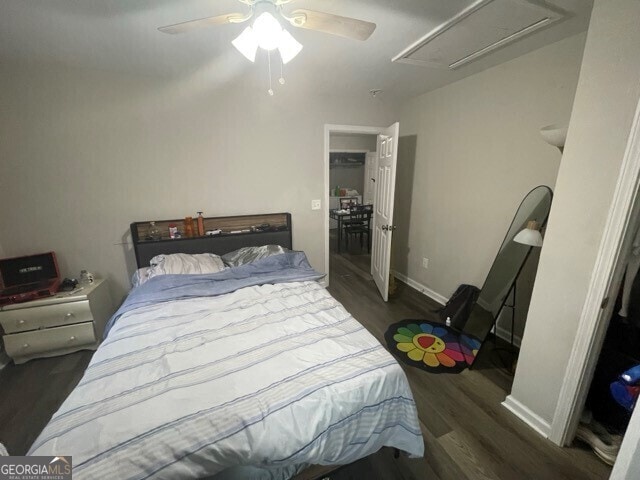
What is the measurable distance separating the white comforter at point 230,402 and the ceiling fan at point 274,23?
152 centimetres

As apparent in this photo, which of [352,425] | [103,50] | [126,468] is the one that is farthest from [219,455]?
[103,50]

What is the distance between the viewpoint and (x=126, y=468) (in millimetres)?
799

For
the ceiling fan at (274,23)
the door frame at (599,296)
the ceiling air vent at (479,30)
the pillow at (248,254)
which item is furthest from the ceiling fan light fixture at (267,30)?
the pillow at (248,254)

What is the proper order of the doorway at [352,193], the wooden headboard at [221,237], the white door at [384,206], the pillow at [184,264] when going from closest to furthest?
the pillow at [184,264], the wooden headboard at [221,237], the white door at [384,206], the doorway at [352,193]

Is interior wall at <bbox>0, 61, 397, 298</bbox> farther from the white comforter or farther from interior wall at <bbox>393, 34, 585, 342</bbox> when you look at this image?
the white comforter

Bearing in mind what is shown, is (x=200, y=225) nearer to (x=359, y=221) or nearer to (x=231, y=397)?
(x=231, y=397)

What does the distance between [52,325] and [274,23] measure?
2686mm

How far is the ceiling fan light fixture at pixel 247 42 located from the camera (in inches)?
49.2

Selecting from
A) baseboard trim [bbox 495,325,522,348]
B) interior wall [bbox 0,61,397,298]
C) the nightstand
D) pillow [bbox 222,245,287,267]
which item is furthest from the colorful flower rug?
the nightstand

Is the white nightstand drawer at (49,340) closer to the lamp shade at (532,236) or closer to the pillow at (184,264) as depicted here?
the pillow at (184,264)

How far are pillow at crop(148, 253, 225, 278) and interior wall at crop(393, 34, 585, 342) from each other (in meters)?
2.46

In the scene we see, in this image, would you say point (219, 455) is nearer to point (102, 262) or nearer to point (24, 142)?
point (102, 262)

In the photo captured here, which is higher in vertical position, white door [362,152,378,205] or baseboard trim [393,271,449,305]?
white door [362,152,378,205]

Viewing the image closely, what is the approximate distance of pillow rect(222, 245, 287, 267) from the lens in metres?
2.50
